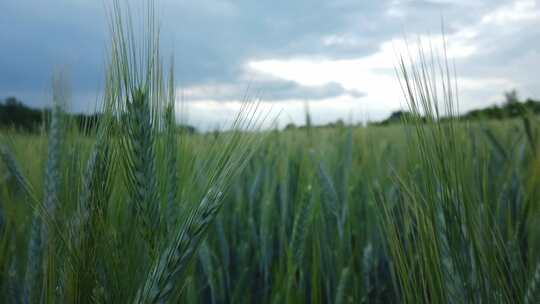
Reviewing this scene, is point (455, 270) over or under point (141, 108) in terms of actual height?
under

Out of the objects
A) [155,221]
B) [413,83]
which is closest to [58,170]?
[155,221]

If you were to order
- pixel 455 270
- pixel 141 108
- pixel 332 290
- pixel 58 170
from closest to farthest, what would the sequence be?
pixel 455 270 < pixel 141 108 < pixel 58 170 < pixel 332 290

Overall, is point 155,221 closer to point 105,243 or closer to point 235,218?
point 105,243

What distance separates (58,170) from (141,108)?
0.29 meters

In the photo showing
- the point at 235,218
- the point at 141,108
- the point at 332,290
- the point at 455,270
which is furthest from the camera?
the point at 235,218

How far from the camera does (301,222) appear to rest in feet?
3.53

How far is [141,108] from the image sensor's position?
0.71 meters

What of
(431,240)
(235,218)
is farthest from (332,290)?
(431,240)

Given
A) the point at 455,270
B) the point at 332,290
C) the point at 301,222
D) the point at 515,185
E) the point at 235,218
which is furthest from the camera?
the point at 235,218

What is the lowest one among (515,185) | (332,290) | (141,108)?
(332,290)

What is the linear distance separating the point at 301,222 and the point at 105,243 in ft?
1.80

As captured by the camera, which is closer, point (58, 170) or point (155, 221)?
point (155, 221)

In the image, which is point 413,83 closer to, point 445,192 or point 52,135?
point 445,192

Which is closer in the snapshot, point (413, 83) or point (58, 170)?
point (413, 83)
